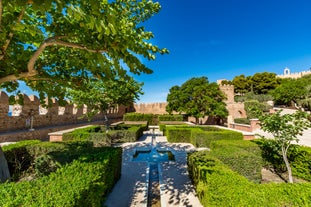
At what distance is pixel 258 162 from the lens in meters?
5.04

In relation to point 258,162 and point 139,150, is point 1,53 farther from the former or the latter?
point 139,150

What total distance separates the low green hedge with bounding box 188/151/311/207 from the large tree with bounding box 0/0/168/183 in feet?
9.18

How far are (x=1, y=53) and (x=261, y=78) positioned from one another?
5070 cm

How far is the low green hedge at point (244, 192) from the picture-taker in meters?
2.82

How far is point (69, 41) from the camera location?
12.8ft

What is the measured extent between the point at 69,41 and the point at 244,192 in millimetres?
4989

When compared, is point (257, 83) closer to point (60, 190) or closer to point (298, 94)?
point (298, 94)

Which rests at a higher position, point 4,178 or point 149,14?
point 149,14

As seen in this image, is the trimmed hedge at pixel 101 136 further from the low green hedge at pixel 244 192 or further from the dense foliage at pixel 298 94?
the dense foliage at pixel 298 94

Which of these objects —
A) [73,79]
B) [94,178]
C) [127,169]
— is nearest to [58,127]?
[127,169]

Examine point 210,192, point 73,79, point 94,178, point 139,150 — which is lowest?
point 139,150

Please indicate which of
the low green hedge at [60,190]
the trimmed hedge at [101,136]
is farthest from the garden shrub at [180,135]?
the low green hedge at [60,190]

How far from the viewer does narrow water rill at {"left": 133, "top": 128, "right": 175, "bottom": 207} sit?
466cm

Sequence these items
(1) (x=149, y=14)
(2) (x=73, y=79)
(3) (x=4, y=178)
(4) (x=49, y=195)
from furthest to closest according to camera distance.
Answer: (1) (x=149, y=14)
(2) (x=73, y=79)
(3) (x=4, y=178)
(4) (x=49, y=195)
